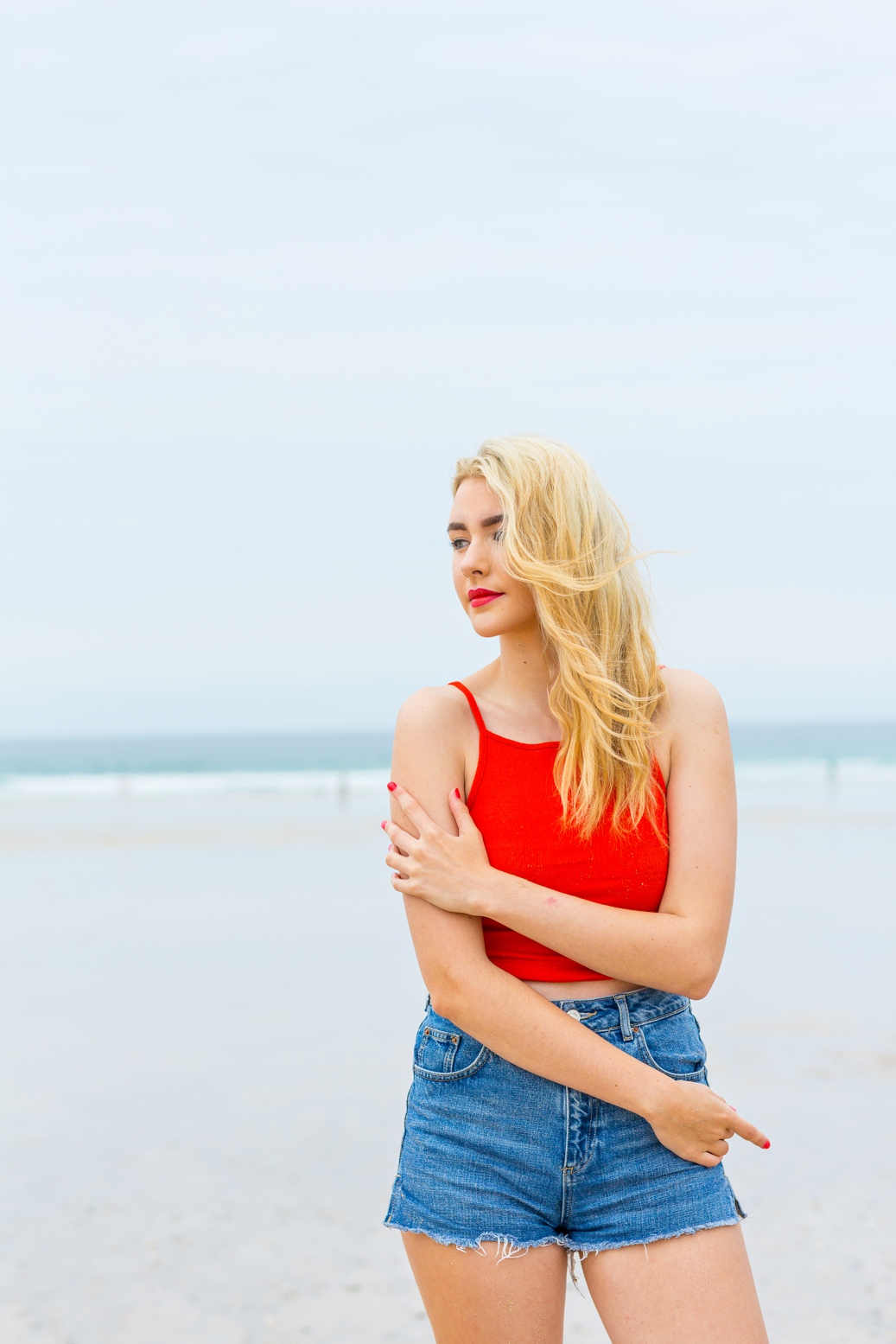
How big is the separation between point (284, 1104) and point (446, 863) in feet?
13.1

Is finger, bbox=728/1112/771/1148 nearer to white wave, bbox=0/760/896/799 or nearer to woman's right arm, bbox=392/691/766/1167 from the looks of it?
woman's right arm, bbox=392/691/766/1167

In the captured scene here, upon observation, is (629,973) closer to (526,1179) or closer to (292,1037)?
(526,1179)

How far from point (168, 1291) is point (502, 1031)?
8.25 ft

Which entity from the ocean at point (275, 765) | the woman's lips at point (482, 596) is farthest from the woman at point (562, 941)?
the ocean at point (275, 765)

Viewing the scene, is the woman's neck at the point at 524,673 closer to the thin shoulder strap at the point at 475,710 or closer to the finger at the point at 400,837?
the thin shoulder strap at the point at 475,710

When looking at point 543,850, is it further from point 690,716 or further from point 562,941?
point 690,716

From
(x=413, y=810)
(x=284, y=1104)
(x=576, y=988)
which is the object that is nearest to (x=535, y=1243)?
(x=576, y=988)

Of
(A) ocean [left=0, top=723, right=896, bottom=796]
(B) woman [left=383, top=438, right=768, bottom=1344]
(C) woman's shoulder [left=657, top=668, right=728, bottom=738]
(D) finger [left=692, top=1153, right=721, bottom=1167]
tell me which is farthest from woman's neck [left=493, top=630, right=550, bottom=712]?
(A) ocean [left=0, top=723, right=896, bottom=796]

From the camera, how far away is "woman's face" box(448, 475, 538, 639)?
2244 millimetres

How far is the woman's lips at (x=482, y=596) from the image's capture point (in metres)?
2.26

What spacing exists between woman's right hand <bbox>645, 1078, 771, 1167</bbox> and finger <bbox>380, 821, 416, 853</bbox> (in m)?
0.61

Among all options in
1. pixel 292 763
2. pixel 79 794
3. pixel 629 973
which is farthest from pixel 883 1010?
pixel 292 763

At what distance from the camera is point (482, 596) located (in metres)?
2.27

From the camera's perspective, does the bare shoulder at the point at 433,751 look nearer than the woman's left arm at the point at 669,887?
No
